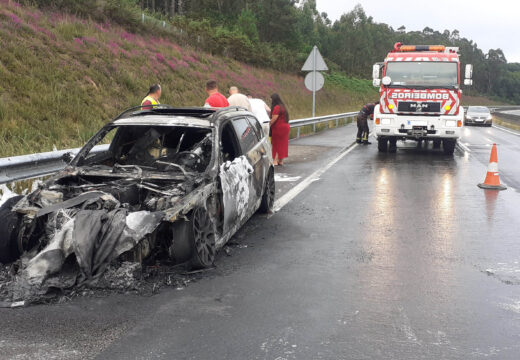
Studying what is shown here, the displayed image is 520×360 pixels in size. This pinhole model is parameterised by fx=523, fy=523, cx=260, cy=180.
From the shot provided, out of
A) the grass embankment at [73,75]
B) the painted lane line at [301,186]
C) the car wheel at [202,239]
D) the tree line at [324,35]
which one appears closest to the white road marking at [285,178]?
the painted lane line at [301,186]

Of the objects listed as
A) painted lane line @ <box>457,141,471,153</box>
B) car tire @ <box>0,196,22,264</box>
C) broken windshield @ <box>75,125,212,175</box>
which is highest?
broken windshield @ <box>75,125,212,175</box>

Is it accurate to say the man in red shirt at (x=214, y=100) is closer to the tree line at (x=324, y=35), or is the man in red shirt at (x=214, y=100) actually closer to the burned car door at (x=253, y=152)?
the burned car door at (x=253, y=152)

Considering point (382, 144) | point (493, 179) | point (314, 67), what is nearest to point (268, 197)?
point (493, 179)

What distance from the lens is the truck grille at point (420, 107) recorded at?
1561 centimetres

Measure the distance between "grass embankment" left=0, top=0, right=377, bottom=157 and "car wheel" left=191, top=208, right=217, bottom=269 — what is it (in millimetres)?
5634

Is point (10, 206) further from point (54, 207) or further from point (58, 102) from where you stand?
Result: point (58, 102)

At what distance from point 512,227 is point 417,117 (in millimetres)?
9035

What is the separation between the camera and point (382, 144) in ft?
56.9

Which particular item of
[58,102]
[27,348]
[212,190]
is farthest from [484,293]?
[58,102]

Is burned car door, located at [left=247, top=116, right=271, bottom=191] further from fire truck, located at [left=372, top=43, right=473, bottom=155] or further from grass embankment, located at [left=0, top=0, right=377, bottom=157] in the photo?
fire truck, located at [left=372, top=43, right=473, bottom=155]

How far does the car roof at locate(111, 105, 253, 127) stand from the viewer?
604 cm

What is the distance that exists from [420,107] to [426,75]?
101 cm

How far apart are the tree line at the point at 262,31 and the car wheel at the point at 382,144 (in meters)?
14.9

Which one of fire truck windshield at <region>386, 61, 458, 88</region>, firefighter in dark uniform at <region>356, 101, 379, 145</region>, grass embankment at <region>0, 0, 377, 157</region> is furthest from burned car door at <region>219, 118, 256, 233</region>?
firefighter in dark uniform at <region>356, 101, 379, 145</region>
